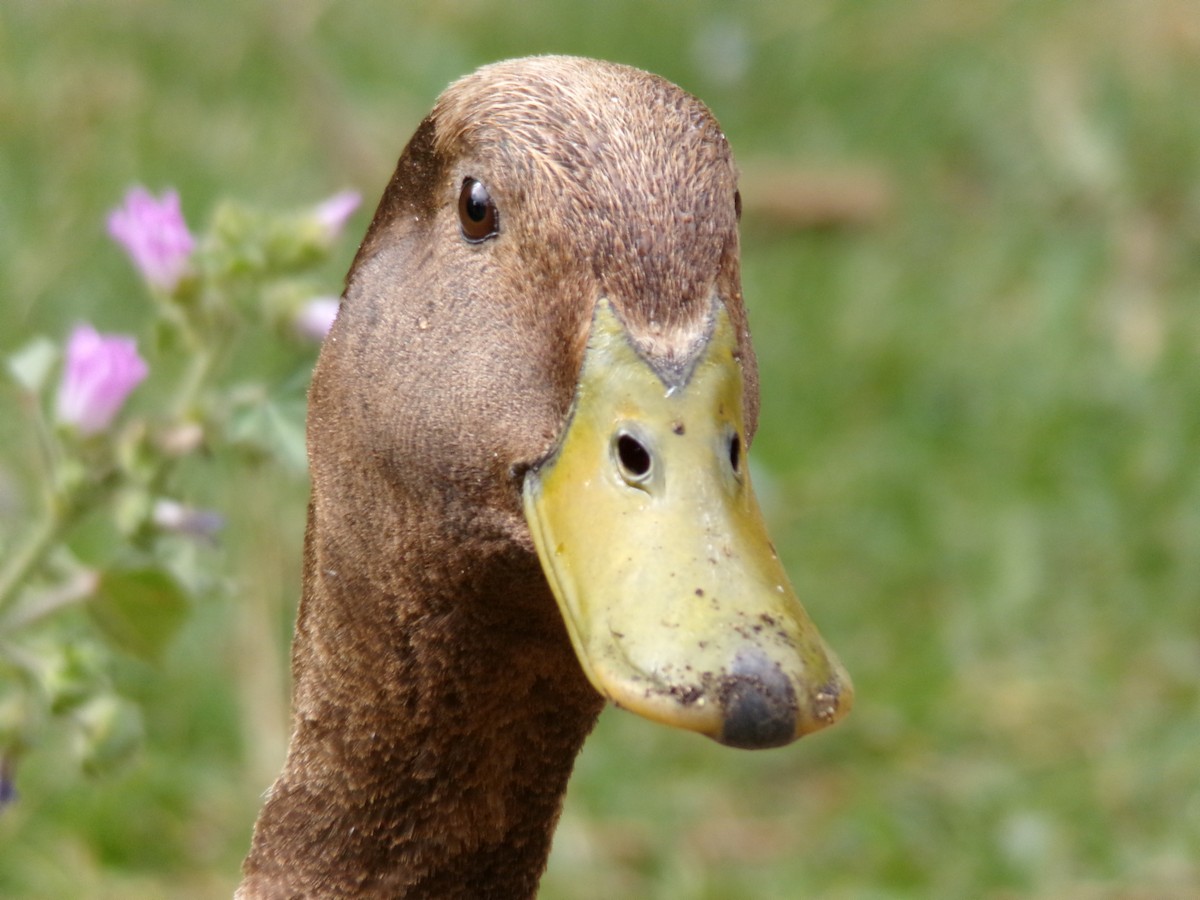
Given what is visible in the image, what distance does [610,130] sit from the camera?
1215 millimetres

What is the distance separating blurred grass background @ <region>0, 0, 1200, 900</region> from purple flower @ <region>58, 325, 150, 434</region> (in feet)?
1.95

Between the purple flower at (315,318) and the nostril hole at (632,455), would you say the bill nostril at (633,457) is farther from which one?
the purple flower at (315,318)

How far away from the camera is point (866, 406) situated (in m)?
3.79

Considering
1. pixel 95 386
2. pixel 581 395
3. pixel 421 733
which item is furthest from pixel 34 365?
pixel 581 395

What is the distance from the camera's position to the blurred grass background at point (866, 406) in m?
2.66

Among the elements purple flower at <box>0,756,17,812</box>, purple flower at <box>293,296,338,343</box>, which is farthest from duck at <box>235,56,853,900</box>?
purple flower at <box>0,756,17,812</box>

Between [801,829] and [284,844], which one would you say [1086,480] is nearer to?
[801,829]

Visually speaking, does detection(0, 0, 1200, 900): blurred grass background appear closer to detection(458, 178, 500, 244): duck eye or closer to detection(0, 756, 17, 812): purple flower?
detection(0, 756, 17, 812): purple flower

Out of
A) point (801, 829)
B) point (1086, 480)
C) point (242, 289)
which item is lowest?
point (242, 289)

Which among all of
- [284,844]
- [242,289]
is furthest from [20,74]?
[284,844]

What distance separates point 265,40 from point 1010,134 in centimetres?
194

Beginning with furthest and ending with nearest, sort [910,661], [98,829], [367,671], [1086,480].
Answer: [1086,480] < [910,661] < [98,829] < [367,671]

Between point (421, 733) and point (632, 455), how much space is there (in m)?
0.33

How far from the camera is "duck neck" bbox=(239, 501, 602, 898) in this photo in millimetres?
1277
